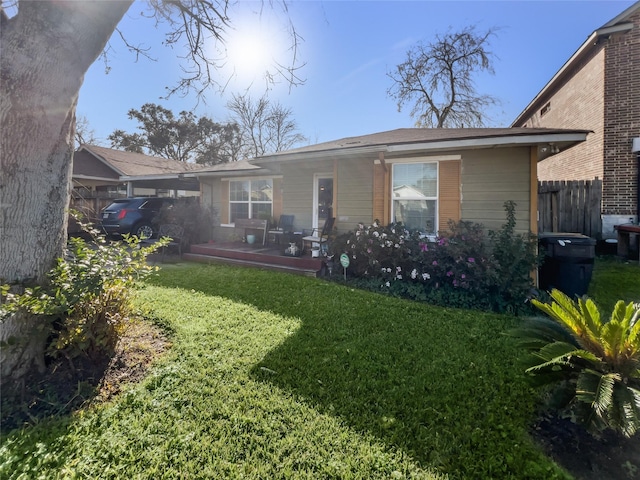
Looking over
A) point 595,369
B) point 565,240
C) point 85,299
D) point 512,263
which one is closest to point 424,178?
point 512,263

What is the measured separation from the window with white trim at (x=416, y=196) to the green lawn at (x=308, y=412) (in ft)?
9.97

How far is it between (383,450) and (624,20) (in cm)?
1236

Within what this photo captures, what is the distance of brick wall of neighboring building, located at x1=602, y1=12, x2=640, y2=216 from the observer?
8.54m

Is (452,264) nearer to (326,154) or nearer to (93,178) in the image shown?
(326,154)

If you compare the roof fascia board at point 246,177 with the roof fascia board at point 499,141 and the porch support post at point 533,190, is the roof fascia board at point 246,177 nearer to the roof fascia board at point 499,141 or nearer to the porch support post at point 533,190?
the roof fascia board at point 499,141

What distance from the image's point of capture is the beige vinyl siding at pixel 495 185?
582 cm

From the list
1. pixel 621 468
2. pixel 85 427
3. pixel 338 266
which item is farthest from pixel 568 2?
pixel 85 427

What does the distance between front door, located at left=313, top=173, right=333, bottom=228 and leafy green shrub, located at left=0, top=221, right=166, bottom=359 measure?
578 cm

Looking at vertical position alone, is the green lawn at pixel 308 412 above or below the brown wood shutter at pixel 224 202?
below

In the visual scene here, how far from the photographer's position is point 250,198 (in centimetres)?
1022

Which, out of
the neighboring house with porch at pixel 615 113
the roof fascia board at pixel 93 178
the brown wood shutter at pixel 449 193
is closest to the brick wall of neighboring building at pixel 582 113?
the neighboring house with porch at pixel 615 113

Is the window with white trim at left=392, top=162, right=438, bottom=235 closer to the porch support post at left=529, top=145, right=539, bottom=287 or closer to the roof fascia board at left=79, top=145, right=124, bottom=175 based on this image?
the porch support post at left=529, top=145, right=539, bottom=287

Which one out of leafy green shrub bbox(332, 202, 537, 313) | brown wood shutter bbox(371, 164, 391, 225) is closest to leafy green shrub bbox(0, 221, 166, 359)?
leafy green shrub bbox(332, 202, 537, 313)

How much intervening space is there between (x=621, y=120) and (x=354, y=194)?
316 inches
